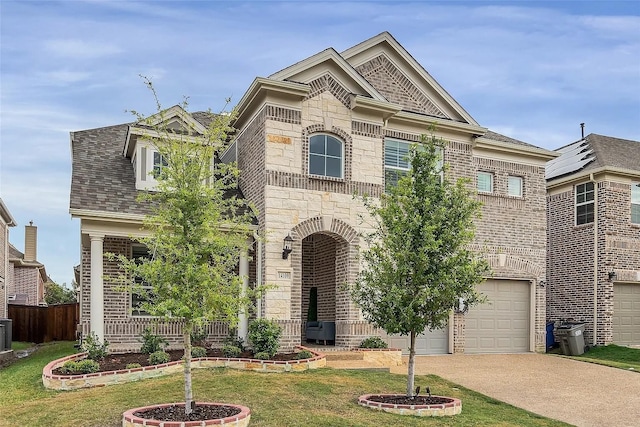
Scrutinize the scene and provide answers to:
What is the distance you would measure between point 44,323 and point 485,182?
62.1 feet

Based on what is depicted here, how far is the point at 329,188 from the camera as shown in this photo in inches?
607

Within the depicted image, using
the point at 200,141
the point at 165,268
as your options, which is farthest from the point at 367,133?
the point at 165,268

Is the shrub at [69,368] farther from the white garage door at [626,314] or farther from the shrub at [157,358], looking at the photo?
the white garage door at [626,314]

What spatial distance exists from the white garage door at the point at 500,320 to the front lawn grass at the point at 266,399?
20.0 ft

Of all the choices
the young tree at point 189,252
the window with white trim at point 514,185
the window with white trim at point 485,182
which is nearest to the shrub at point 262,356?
the young tree at point 189,252

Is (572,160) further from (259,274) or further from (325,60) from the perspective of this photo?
(259,274)

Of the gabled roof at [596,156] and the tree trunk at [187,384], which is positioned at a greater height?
the gabled roof at [596,156]

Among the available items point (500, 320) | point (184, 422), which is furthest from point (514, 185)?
point (184, 422)

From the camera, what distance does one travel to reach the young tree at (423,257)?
10227 millimetres

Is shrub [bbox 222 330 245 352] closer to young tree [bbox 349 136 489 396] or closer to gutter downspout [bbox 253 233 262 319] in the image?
gutter downspout [bbox 253 233 262 319]

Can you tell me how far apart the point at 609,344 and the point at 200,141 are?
53.5 feet

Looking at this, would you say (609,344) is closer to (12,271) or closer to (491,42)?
(491,42)

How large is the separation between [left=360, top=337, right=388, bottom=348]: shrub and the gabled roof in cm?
1036

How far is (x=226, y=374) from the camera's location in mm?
11695
